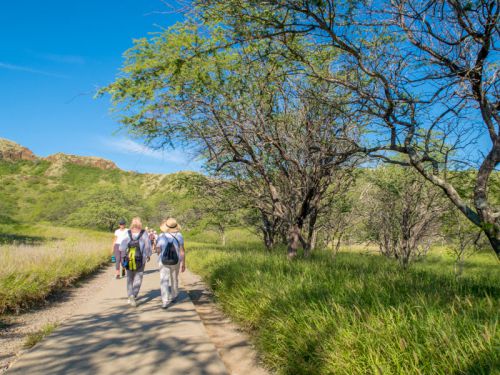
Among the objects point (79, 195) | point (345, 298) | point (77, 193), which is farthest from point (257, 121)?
point (77, 193)

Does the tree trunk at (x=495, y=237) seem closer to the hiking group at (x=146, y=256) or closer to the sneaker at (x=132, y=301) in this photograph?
Answer: the hiking group at (x=146, y=256)

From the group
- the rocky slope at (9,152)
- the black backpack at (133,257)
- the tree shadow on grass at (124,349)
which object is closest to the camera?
the tree shadow on grass at (124,349)

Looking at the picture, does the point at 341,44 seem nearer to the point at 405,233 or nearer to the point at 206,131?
the point at 206,131

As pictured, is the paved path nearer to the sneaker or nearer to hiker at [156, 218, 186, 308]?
the sneaker

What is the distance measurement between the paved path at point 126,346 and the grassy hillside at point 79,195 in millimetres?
7093

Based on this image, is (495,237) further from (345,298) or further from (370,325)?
(370,325)

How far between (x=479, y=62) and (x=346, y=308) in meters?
3.76

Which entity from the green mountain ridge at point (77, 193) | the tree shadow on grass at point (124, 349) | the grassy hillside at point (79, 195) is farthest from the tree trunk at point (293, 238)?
the tree shadow on grass at point (124, 349)

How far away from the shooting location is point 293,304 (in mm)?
4801

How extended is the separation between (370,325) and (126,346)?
3111mm

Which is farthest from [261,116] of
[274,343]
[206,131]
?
[274,343]

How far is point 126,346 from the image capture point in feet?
15.3

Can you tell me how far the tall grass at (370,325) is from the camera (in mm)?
2719

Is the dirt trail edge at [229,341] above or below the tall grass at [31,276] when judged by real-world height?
below
